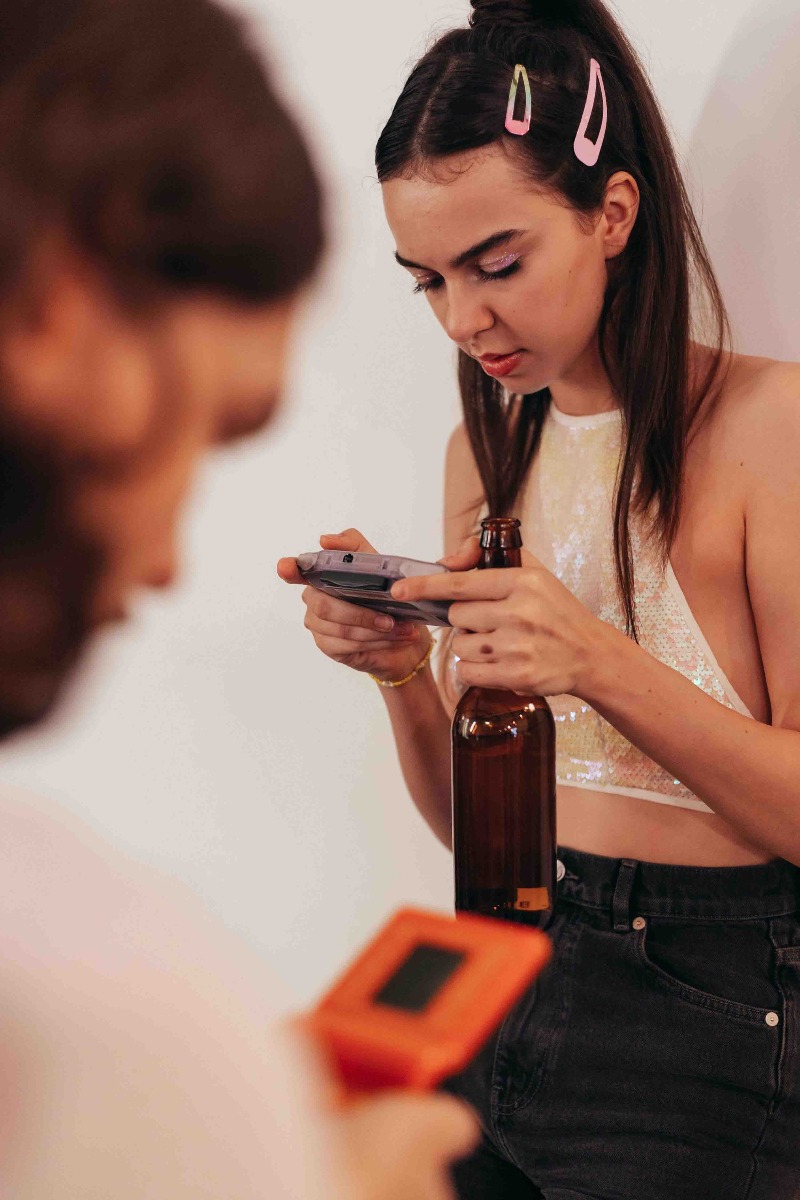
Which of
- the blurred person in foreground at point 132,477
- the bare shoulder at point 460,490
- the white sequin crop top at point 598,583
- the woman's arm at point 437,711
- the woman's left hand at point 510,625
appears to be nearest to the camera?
the blurred person in foreground at point 132,477

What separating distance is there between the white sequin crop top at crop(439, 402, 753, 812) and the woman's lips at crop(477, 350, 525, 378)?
0.46 feet

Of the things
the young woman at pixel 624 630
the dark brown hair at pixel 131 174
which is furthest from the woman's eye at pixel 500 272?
the dark brown hair at pixel 131 174

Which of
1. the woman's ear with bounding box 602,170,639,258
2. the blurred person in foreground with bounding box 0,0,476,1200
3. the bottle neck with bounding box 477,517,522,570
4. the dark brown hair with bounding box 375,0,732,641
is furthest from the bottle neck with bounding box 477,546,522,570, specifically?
the blurred person in foreground with bounding box 0,0,476,1200

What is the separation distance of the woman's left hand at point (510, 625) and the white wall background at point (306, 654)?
0.53 metres

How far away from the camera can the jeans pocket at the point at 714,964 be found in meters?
0.98

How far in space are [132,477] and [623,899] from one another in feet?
2.41

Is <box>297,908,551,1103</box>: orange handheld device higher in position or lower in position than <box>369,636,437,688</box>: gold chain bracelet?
lower

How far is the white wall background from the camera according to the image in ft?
4.46

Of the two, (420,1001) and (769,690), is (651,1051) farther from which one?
(420,1001)

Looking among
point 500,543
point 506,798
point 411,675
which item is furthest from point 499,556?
point 411,675

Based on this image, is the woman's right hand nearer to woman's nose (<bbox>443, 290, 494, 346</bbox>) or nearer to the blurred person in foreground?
woman's nose (<bbox>443, 290, 494, 346</bbox>)

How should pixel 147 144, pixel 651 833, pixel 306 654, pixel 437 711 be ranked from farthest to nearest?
pixel 306 654, pixel 437 711, pixel 651 833, pixel 147 144

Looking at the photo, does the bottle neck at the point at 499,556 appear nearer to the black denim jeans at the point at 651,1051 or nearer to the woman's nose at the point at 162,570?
the black denim jeans at the point at 651,1051

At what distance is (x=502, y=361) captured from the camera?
3.48 ft
